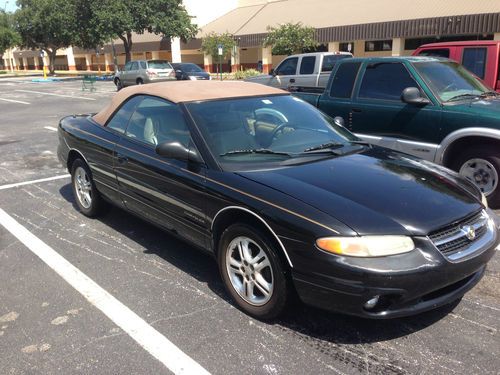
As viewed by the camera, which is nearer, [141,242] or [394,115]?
[141,242]

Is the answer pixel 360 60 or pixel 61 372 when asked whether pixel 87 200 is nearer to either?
pixel 61 372

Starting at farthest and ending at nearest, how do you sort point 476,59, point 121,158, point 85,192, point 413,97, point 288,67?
point 288,67 < point 476,59 < point 413,97 < point 85,192 < point 121,158

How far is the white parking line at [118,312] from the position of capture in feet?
9.37

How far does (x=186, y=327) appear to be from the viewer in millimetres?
3213

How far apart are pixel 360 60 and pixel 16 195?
508 centimetres

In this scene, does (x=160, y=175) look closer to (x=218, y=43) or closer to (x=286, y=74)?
(x=286, y=74)

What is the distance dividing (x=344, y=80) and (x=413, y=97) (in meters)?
1.29

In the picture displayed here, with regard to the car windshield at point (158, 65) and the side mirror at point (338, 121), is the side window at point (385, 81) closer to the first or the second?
the side mirror at point (338, 121)

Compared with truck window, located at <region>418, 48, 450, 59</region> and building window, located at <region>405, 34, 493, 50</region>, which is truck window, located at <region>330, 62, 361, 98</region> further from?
building window, located at <region>405, 34, 493, 50</region>

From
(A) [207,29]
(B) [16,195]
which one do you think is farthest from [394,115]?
(A) [207,29]

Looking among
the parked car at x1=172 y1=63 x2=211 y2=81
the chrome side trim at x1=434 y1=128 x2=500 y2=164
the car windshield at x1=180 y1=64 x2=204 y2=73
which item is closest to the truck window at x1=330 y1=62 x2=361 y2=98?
the chrome side trim at x1=434 y1=128 x2=500 y2=164

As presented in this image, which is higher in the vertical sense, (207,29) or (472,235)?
(207,29)

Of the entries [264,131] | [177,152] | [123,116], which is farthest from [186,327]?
[123,116]

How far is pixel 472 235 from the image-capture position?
119 inches
